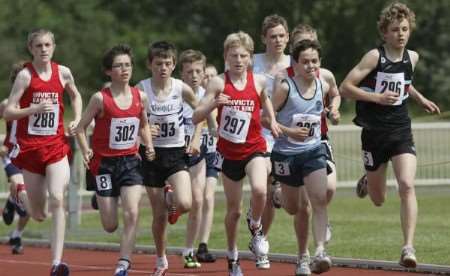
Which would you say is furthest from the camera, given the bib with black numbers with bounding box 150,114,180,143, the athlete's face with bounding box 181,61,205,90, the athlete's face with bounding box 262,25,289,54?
the athlete's face with bounding box 181,61,205,90

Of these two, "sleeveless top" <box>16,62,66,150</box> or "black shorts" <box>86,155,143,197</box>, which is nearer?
"black shorts" <box>86,155,143,197</box>

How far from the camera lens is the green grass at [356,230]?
16953 mm

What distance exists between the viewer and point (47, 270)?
15.7m

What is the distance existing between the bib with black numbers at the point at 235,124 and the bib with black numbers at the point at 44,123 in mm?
1618

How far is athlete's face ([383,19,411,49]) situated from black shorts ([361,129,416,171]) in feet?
2.69

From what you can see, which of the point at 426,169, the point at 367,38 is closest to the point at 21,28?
the point at 367,38

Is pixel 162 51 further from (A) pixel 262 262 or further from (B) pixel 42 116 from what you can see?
(A) pixel 262 262

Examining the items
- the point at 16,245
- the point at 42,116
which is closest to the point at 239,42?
the point at 42,116

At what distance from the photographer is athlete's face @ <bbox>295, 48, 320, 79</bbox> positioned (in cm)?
1355

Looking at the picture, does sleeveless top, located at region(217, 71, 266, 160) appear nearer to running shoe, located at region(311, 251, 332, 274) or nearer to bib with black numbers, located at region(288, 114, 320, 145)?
bib with black numbers, located at region(288, 114, 320, 145)

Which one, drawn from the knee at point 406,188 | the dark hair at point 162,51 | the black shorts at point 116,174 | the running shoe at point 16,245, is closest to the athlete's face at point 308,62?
the knee at point 406,188

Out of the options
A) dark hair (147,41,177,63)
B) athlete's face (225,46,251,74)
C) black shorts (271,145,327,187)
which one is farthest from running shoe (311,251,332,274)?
dark hair (147,41,177,63)

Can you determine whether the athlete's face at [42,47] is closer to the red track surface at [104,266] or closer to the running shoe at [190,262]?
the red track surface at [104,266]

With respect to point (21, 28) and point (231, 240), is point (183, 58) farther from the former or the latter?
point (21, 28)
